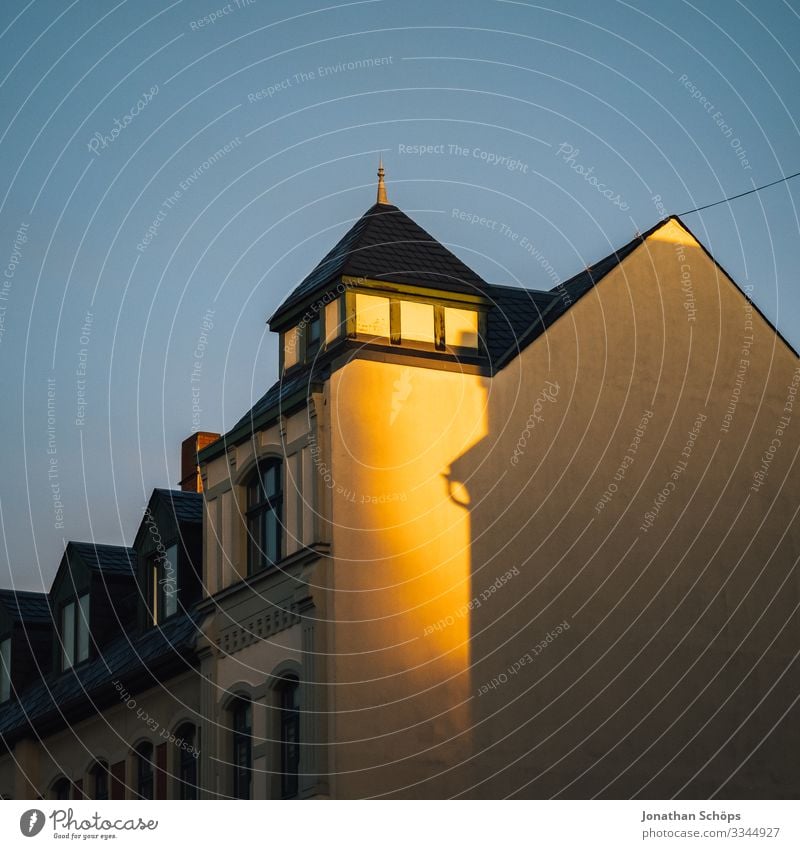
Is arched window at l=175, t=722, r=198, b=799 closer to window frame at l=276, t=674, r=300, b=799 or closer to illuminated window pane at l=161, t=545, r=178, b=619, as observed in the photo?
illuminated window pane at l=161, t=545, r=178, b=619

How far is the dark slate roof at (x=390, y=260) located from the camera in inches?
1483

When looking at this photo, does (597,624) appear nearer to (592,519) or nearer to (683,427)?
(592,519)

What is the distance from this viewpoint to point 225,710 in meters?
37.4

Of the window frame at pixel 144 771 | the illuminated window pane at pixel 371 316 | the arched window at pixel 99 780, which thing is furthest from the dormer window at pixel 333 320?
the arched window at pixel 99 780

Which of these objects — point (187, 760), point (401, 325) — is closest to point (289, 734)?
point (187, 760)

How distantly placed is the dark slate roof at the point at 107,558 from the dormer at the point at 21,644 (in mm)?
3598

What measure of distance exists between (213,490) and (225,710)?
4.37m

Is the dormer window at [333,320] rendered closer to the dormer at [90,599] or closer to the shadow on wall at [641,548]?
the shadow on wall at [641,548]

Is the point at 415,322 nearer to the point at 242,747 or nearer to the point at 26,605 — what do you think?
the point at 242,747

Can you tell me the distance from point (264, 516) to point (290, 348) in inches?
145

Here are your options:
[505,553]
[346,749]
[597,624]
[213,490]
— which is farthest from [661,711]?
[213,490]

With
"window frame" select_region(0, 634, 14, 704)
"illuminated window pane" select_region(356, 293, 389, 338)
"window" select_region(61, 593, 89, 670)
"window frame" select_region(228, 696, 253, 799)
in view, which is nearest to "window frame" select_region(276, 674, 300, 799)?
"window frame" select_region(228, 696, 253, 799)

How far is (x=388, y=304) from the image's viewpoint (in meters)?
37.5
